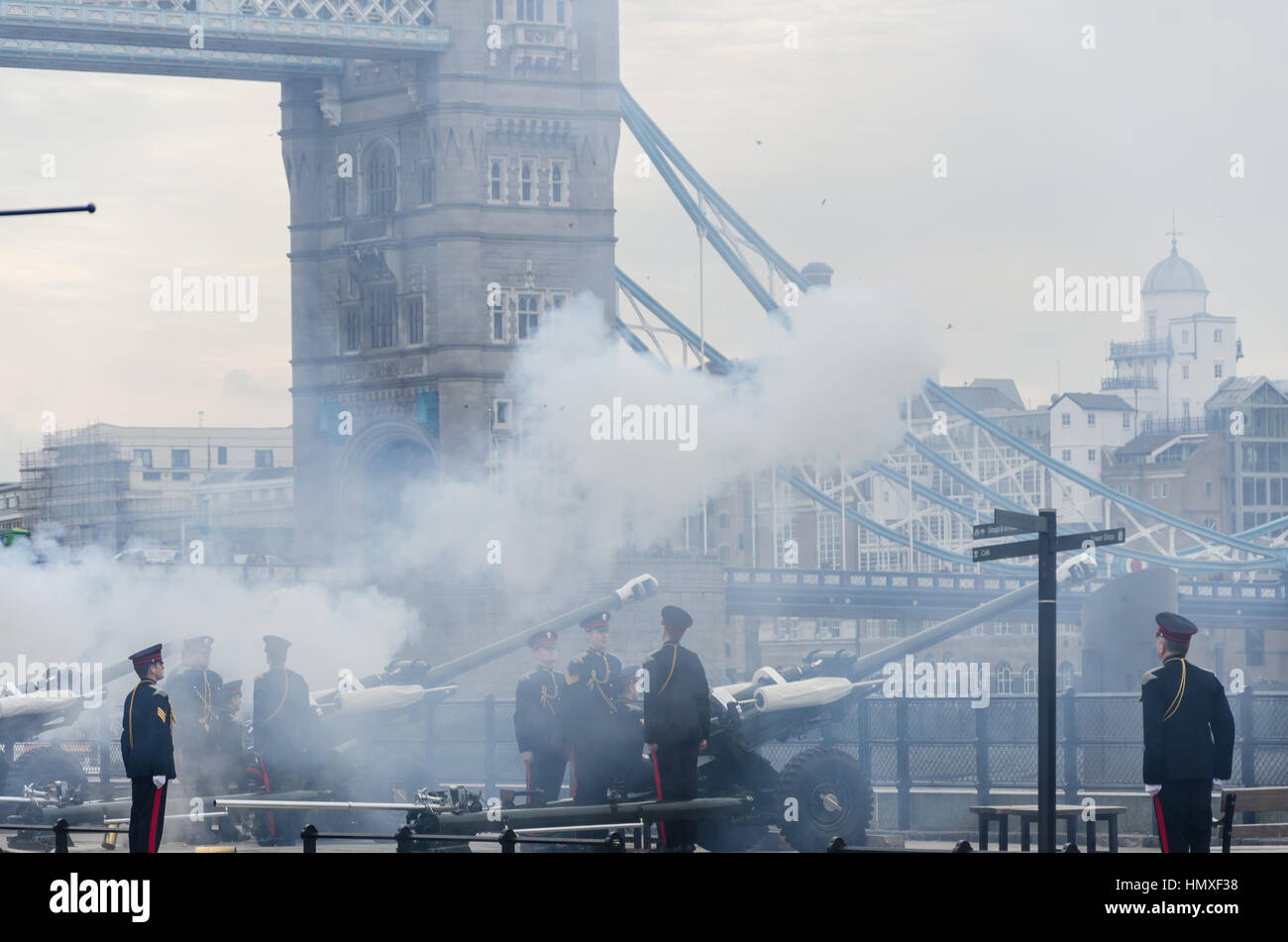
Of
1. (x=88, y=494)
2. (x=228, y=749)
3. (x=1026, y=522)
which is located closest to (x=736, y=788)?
Result: (x=1026, y=522)

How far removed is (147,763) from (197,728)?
4.70 metres

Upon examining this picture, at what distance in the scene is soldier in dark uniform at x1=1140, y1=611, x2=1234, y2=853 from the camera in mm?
14570

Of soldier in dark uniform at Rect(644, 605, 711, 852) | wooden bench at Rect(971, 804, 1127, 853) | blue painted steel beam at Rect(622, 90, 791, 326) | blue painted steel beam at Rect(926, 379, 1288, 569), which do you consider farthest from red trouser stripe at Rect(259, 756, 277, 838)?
blue painted steel beam at Rect(926, 379, 1288, 569)

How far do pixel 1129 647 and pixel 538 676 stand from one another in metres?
12.5

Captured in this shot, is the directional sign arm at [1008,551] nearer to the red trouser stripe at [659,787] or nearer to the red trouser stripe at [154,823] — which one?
the red trouser stripe at [659,787]

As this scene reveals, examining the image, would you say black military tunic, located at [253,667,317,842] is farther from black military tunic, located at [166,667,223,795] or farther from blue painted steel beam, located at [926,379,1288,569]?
→ blue painted steel beam, located at [926,379,1288,569]

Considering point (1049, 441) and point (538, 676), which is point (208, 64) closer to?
point (538, 676)

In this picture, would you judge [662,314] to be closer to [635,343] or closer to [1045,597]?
[635,343]

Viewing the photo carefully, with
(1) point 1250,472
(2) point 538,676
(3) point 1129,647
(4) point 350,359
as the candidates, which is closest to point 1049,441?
(1) point 1250,472

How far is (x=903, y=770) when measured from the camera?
71.3 ft

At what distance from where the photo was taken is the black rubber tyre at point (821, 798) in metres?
19.2

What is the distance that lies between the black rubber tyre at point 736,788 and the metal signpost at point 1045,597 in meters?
3.99

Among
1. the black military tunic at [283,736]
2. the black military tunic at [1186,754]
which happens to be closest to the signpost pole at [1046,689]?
the black military tunic at [1186,754]
